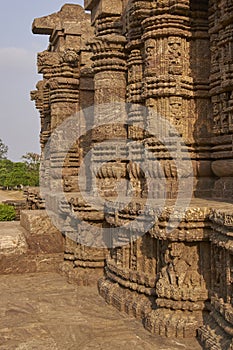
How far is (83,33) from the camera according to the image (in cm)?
1318

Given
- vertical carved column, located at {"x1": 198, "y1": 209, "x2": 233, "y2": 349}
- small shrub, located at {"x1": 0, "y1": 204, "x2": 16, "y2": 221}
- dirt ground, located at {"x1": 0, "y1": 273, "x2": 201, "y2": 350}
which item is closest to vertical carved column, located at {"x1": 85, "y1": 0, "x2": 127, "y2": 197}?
dirt ground, located at {"x1": 0, "y1": 273, "x2": 201, "y2": 350}

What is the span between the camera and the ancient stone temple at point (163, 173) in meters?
4.70

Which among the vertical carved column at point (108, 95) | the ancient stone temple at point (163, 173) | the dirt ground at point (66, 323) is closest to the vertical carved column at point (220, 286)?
the ancient stone temple at point (163, 173)

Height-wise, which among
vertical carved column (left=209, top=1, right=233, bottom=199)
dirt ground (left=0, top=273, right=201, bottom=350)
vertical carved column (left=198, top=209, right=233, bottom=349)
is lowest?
dirt ground (left=0, top=273, right=201, bottom=350)

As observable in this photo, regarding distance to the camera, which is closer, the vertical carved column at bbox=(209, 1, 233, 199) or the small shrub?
the vertical carved column at bbox=(209, 1, 233, 199)

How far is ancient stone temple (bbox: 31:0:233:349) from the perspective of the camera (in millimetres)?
4699

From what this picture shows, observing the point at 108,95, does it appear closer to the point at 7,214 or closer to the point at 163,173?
the point at 163,173

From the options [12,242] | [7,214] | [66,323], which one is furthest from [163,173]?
[7,214]

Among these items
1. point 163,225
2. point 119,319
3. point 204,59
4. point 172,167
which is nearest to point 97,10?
point 204,59

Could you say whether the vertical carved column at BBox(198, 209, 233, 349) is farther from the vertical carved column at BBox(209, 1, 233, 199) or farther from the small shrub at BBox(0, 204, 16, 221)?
the small shrub at BBox(0, 204, 16, 221)

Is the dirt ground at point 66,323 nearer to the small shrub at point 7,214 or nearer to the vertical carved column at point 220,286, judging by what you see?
the vertical carved column at point 220,286

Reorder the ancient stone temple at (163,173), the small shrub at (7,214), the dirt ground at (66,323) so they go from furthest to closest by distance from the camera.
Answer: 1. the small shrub at (7,214)
2. the ancient stone temple at (163,173)
3. the dirt ground at (66,323)

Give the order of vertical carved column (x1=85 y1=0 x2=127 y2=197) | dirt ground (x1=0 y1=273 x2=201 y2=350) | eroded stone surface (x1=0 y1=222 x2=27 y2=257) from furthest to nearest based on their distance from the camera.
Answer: vertical carved column (x1=85 y1=0 x2=127 y2=197), eroded stone surface (x1=0 y1=222 x2=27 y2=257), dirt ground (x1=0 y1=273 x2=201 y2=350)

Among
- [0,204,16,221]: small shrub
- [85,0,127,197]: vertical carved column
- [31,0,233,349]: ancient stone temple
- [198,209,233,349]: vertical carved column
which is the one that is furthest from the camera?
[0,204,16,221]: small shrub
